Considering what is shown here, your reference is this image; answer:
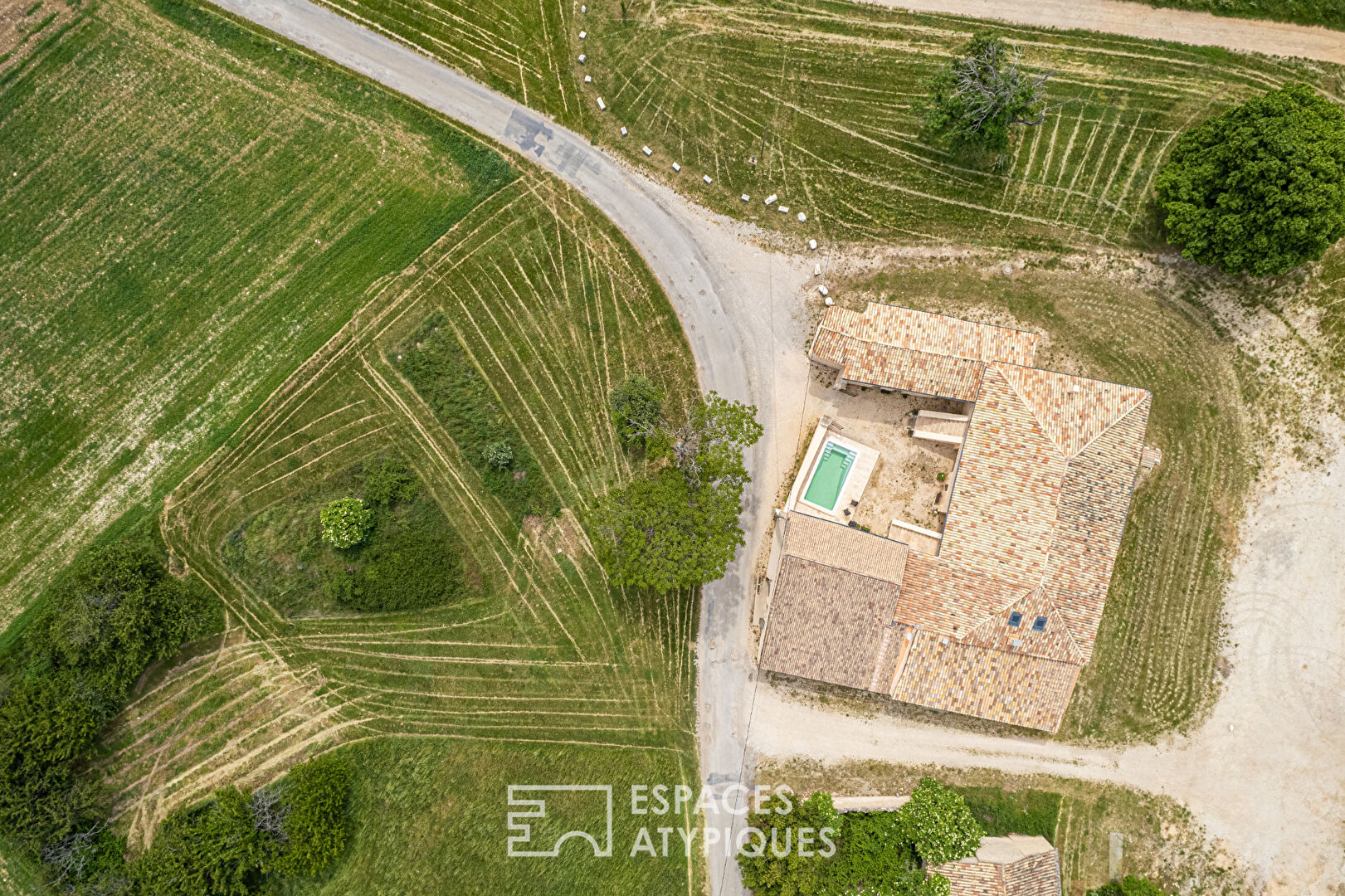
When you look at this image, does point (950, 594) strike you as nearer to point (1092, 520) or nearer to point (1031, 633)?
point (1031, 633)

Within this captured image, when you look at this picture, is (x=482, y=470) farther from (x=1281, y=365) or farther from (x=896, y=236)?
(x=1281, y=365)

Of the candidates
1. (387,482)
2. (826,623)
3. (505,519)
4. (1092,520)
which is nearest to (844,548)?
(826,623)

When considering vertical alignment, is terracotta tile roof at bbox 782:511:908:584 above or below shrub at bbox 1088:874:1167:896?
above

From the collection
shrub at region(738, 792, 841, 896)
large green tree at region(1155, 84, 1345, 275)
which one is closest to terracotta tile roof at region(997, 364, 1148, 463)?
large green tree at region(1155, 84, 1345, 275)

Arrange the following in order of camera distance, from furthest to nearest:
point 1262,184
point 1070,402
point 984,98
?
point 984,98 < point 1070,402 < point 1262,184

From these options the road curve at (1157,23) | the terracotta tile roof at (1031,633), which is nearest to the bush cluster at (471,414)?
the terracotta tile roof at (1031,633)

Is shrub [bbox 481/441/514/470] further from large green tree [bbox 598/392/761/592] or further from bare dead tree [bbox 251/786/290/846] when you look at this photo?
bare dead tree [bbox 251/786/290/846]
